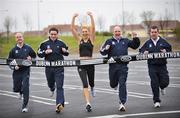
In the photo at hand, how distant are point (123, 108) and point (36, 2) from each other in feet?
18.5

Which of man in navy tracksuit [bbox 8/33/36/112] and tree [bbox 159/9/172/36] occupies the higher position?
tree [bbox 159/9/172/36]

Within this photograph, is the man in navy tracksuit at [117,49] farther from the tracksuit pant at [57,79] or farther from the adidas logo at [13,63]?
the adidas logo at [13,63]

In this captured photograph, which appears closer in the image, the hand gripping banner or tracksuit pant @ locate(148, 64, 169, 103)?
the hand gripping banner

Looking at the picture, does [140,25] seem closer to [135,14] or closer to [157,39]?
[135,14]

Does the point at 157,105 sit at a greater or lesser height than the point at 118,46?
lesser

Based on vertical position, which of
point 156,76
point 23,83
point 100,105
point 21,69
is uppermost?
point 21,69

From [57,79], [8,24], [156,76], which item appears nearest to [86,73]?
[57,79]

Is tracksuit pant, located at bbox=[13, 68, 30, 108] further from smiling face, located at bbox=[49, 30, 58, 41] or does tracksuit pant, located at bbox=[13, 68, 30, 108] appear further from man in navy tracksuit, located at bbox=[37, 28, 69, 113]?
smiling face, located at bbox=[49, 30, 58, 41]

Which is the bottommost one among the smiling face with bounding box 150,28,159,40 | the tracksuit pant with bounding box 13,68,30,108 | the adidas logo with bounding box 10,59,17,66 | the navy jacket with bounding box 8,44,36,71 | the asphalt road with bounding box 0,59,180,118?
the asphalt road with bounding box 0,59,180,118

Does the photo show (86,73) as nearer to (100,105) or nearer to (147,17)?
(100,105)

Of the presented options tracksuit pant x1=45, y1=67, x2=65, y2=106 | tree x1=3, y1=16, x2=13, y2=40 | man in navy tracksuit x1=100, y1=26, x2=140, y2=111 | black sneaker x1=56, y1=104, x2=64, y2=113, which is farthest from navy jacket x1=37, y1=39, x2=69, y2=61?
tree x1=3, y1=16, x2=13, y2=40

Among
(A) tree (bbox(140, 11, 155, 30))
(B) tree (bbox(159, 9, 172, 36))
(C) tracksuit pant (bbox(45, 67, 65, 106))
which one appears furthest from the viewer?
(A) tree (bbox(140, 11, 155, 30))

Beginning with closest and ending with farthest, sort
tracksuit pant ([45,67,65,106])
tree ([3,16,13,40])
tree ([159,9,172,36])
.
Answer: tracksuit pant ([45,67,65,106])
tree ([3,16,13,40])
tree ([159,9,172,36])

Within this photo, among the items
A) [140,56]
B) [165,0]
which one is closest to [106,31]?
[165,0]
